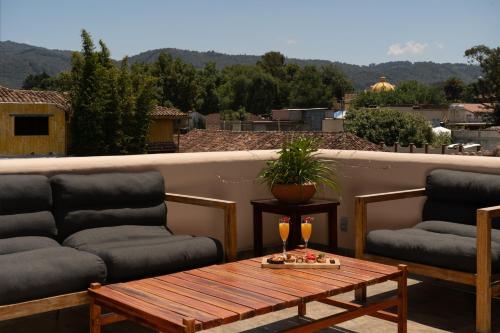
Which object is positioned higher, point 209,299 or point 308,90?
point 308,90

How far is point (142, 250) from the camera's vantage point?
394cm

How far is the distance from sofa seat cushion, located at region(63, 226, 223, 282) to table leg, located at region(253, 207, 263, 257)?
4.08ft

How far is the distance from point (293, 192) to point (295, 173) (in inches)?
7.0

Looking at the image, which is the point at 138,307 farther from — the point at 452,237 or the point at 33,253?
the point at 452,237

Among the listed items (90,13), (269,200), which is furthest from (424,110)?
(269,200)

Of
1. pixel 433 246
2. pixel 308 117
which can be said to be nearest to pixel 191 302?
pixel 433 246

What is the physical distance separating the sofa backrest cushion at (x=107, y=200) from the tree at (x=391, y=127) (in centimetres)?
4310

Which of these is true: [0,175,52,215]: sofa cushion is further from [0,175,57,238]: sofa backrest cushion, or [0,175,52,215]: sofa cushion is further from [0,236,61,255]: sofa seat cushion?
[0,236,61,255]: sofa seat cushion

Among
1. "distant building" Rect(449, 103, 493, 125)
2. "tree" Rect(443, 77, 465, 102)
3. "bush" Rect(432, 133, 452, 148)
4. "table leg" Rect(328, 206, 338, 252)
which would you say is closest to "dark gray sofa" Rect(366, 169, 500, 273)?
"table leg" Rect(328, 206, 338, 252)

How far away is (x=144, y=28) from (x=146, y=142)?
50906 mm

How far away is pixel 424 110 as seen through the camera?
74.2m

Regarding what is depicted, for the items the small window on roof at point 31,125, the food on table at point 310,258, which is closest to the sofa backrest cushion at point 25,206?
the food on table at point 310,258

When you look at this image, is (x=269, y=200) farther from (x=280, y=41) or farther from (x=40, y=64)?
(x=40, y=64)

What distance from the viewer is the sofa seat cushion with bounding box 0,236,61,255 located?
3.87 metres
